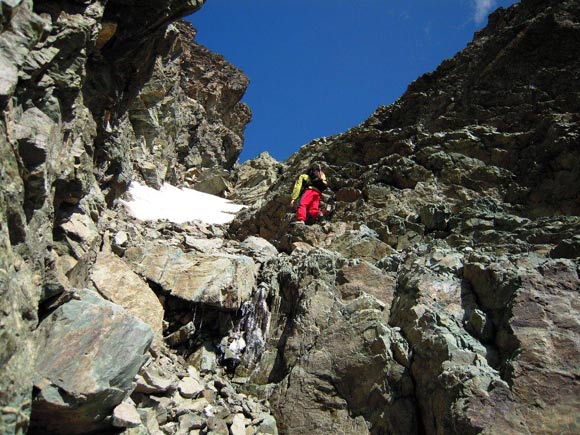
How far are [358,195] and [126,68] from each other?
908 centimetres

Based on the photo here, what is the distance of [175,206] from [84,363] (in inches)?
723

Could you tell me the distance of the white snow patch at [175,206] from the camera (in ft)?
66.0

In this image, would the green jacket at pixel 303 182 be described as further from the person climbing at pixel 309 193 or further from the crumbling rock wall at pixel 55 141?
the crumbling rock wall at pixel 55 141

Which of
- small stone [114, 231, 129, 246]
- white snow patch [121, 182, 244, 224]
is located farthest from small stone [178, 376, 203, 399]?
white snow patch [121, 182, 244, 224]

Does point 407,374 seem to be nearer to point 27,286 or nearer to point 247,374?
point 247,374

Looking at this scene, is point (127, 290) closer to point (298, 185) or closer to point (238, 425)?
point (238, 425)

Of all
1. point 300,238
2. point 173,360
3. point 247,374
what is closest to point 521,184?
point 300,238

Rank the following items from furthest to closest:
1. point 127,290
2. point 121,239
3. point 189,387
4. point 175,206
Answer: point 175,206, point 121,239, point 127,290, point 189,387

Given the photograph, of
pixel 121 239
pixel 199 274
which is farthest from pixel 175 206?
pixel 199 274

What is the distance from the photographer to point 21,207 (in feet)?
20.2

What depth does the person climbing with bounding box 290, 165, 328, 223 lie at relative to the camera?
682 inches

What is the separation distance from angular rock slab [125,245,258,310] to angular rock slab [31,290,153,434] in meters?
3.48

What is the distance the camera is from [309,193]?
18.0 m

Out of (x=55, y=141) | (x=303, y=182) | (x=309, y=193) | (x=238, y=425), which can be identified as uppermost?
(x=303, y=182)
